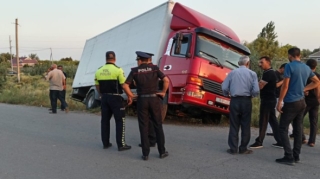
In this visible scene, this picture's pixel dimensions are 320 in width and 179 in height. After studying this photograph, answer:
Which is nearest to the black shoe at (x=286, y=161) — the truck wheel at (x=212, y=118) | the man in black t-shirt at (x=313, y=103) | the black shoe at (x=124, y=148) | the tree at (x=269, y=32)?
the man in black t-shirt at (x=313, y=103)

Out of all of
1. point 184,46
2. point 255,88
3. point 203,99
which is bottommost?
point 203,99

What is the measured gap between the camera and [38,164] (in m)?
5.51

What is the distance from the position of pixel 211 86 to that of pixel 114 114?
11.1ft

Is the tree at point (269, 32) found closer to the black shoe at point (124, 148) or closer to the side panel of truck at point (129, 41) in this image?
the side panel of truck at point (129, 41)

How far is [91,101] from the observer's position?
559 inches

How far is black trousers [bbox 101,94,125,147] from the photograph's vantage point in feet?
21.1

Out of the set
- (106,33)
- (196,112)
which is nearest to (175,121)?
(196,112)

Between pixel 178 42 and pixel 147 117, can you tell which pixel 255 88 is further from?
pixel 178 42

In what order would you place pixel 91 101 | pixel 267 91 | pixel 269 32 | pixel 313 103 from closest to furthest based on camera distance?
pixel 267 91 → pixel 313 103 → pixel 91 101 → pixel 269 32

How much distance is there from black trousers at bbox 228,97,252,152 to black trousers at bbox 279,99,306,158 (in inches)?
27.9

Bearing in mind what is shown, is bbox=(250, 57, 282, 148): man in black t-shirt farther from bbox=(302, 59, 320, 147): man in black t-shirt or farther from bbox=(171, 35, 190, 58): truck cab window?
bbox=(171, 35, 190, 58): truck cab window

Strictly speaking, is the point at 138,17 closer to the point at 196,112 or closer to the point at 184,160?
the point at 196,112

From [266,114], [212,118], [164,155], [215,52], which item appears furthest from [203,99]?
[164,155]

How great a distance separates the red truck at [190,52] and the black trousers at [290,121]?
3247 mm
